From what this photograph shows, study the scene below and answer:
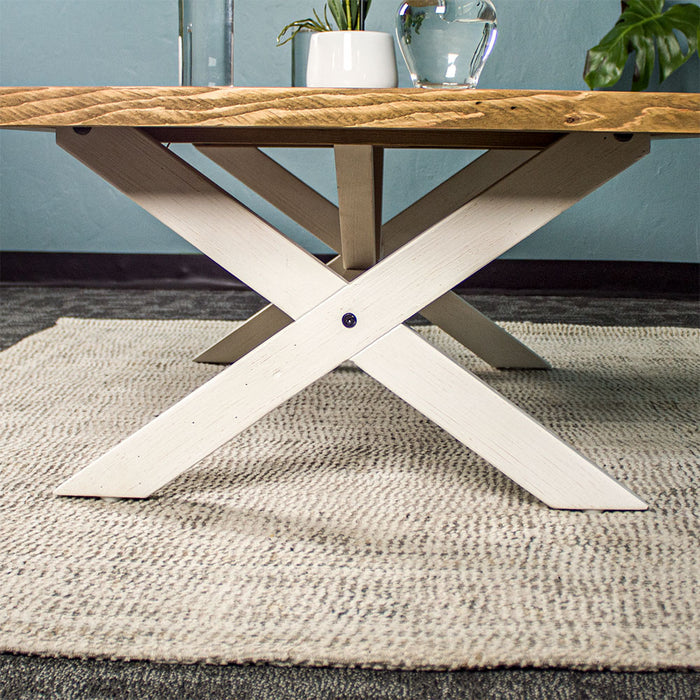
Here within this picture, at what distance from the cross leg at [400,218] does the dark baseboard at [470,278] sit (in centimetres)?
107

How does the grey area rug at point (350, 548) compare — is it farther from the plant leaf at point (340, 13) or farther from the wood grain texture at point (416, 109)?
the plant leaf at point (340, 13)

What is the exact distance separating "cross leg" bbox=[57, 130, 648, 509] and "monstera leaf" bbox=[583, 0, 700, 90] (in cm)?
164

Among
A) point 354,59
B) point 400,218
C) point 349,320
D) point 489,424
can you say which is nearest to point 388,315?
point 349,320

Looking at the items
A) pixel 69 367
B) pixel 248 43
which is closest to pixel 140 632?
pixel 69 367

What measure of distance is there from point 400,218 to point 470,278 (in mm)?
1223

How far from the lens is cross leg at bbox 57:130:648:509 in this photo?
71 centimetres

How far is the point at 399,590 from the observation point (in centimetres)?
60

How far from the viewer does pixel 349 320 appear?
0.73 meters

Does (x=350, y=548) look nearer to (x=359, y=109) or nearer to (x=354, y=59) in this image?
(x=359, y=109)

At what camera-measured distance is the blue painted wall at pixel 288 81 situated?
237 centimetres

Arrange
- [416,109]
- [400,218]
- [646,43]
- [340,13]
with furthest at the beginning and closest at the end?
[646,43]
[400,218]
[340,13]
[416,109]

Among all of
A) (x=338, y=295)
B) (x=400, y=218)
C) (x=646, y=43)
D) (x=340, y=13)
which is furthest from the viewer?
(x=646, y=43)

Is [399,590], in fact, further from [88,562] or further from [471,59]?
[471,59]

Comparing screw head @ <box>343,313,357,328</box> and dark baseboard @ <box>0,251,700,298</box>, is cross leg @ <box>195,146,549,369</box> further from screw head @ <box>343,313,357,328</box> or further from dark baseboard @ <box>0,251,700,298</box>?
dark baseboard @ <box>0,251,700,298</box>
